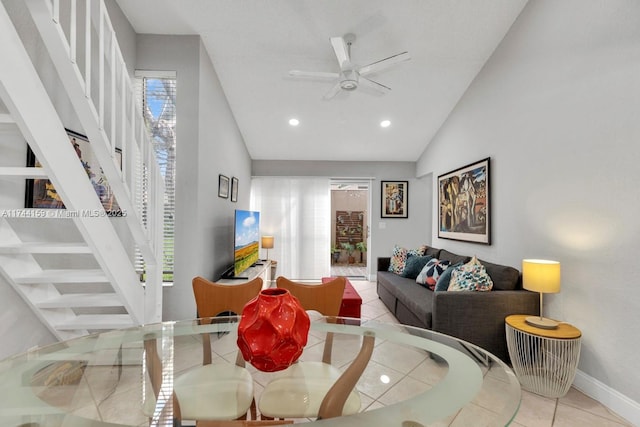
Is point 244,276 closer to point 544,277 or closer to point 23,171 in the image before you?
point 23,171

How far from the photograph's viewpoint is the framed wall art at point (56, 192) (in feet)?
5.44

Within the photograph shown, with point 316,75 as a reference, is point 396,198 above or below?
below

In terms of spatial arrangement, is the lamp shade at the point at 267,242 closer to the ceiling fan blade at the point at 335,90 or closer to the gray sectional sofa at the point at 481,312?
the ceiling fan blade at the point at 335,90

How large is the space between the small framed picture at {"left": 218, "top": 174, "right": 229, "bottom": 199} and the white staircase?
133 cm


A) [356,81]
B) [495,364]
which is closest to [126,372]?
[495,364]

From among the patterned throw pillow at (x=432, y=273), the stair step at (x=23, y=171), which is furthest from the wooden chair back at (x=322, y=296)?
the patterned throw pillow at (x=432, y=273)

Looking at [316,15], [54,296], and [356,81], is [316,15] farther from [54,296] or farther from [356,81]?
[54,296]

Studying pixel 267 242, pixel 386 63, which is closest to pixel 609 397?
pixel 386 63

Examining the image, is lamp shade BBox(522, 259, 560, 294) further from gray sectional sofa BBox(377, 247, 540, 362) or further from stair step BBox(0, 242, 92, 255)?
stair step BBox(0, 242, 92, 255)

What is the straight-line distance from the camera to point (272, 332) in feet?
2.82

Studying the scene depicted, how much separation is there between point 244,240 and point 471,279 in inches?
105

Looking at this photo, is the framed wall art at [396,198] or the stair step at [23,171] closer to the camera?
the stair step at [23,171]

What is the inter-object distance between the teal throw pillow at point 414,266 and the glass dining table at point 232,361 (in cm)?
253

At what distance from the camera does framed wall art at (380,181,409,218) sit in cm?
554
